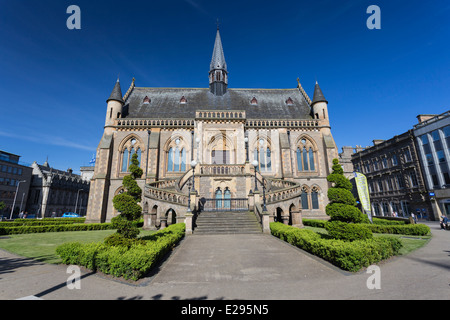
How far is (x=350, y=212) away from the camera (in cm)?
943

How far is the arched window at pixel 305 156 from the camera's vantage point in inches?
1176

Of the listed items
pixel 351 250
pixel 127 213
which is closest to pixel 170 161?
pixel 127 213

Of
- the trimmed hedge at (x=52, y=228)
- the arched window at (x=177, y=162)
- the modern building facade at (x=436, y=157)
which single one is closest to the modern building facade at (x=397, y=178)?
the modern building facade at (x=436, y=157)

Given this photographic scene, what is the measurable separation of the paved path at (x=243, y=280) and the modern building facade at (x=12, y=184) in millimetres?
55946

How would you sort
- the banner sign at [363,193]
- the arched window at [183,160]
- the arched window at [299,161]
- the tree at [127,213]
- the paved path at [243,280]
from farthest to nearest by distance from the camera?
the arched window at [299,161] < the arched window at [183,160] < the banner sign at [363,193] < the tree at [127,213] < the paved path at [243,280]

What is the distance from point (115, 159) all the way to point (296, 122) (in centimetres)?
2659

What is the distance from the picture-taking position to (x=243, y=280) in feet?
20.5

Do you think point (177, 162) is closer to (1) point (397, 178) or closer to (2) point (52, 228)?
(2) point (52, 228)

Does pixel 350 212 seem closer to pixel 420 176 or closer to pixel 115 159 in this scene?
pixel 115 159

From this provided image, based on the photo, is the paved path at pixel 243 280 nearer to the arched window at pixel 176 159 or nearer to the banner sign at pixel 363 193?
the banner sign at pixel 363 193

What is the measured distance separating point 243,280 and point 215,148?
22.7 metres
